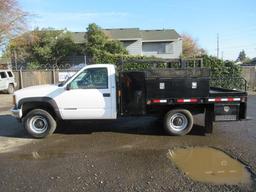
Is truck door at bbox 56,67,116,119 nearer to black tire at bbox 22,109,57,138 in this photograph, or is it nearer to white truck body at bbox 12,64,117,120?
white truck body at bbox 12,64,117,120

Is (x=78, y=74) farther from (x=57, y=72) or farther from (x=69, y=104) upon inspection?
(x=57, y=72)

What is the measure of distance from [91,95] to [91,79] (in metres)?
0.44

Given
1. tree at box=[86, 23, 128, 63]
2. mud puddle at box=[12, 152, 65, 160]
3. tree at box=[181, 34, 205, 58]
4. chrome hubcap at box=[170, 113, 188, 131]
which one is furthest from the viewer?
tree at box=[181, 34, 205, 58]

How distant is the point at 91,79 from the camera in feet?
26.8

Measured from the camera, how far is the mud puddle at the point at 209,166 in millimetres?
5160

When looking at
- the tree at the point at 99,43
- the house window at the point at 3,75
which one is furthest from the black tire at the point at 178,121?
the tree at the point at 99,43

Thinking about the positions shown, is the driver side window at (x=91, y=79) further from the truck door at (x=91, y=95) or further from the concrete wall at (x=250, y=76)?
the concrete wall at (x=250, y=76)

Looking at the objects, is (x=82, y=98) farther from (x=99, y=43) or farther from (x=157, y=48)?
(x=157, y=48)

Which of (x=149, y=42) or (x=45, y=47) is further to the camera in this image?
(x=149, y=42)

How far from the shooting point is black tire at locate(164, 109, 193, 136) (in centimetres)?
816

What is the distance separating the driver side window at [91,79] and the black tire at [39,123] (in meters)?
1.10

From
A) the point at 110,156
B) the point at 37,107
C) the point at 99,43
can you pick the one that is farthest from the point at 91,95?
the point at 99,43

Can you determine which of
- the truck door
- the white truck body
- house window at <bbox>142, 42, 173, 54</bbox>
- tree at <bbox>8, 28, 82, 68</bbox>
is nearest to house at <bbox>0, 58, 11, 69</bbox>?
tree at <bbox>8, 28, 82, 68</bbox>

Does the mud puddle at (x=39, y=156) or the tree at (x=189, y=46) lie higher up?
the tree at (x=189, y=46)
